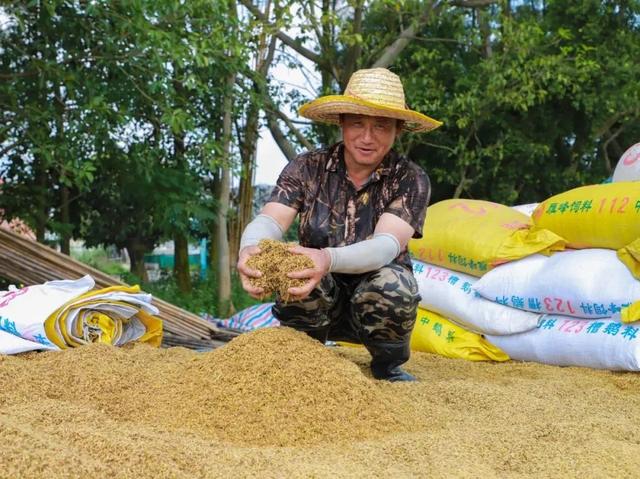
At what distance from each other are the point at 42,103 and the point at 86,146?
0.32 m

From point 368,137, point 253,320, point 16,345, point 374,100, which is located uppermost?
point 374,100

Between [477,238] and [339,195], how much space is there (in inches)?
44.1

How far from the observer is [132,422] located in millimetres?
1924

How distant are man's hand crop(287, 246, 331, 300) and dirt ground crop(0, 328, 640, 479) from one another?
12cm

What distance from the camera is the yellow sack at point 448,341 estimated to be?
3.42 meters

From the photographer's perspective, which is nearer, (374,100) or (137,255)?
(374,100)

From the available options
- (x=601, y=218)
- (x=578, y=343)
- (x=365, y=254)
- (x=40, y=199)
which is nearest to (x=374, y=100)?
(x=365, y=254)

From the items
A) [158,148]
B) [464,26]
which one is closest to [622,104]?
[464,26]

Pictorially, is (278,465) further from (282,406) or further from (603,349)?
(603,349)

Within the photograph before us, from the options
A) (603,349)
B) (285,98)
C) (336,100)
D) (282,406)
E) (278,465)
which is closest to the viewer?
(278,465)

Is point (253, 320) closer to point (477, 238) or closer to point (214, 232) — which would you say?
point (477, 238)

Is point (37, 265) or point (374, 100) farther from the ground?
point (374, 100)

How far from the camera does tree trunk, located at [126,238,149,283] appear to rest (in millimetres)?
5887

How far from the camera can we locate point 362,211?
259 centimetres
